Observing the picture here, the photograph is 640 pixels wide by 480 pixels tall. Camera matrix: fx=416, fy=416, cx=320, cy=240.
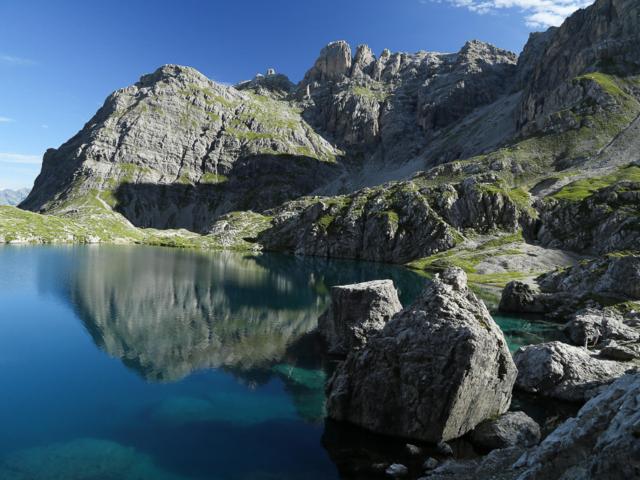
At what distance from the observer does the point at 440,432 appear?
1172 inches

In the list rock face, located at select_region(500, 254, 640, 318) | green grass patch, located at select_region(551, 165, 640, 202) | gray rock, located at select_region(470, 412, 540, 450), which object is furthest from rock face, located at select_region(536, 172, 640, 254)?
gray rock, located at select_region(470, 412, 540, 450)

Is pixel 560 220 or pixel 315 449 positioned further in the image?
pixel 560 220

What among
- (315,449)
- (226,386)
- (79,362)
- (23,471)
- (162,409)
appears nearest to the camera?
(23,471)

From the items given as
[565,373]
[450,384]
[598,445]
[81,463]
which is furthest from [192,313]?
[598,445]

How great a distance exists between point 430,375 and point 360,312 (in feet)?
69.1

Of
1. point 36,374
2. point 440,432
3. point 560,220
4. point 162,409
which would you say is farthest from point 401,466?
point 560,220

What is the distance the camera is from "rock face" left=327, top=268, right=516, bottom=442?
98.9ft

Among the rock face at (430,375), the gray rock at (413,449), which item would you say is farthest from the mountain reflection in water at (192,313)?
the gray rock at (413,449)

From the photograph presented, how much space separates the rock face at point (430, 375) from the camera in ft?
98.9

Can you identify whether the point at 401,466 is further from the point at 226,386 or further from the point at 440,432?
the point at 226,386

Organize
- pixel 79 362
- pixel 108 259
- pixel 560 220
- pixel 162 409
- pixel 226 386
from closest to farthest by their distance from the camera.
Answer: pixel 162 409 → pixel 226 386 → pixel 79 362 → pixel 108 259 → pixel 560 220

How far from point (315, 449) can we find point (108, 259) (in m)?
131

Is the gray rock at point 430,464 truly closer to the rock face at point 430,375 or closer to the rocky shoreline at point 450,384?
the rocky shoreline at point 450,384

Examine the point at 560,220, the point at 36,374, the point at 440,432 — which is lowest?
the point at 36,374
